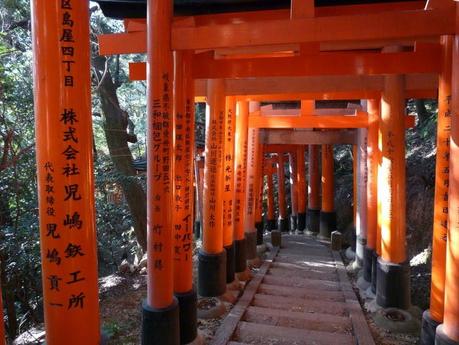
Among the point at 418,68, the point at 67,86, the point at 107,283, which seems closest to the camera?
the point at 67,86

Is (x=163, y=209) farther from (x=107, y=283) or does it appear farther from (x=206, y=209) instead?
(x=107, y=283)

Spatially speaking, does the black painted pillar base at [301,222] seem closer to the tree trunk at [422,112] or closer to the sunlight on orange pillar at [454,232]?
the tree trunk at [422,112]

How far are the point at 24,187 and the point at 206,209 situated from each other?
3466 mm

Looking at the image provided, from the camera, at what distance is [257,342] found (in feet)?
14.8

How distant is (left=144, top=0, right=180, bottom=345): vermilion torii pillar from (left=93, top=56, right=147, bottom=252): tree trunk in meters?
5.15

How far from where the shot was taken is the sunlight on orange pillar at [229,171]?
6.13 metres

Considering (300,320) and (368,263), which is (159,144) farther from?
(368,263)

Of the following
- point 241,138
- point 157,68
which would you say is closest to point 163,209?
point 157,68

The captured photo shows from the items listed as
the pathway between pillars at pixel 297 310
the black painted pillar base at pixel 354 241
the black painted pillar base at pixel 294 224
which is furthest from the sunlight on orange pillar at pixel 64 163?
the black painted pillar base at pixel 294 224

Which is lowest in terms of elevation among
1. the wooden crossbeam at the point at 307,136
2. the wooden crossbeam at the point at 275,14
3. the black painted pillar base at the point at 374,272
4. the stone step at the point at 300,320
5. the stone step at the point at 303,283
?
the stone step at the point at 303,283

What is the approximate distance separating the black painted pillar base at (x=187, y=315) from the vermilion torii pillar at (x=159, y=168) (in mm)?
480

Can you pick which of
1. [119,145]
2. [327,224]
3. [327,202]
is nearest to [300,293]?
[119,145]

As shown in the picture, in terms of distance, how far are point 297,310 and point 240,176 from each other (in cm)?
289

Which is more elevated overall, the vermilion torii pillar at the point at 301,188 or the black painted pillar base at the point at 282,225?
the vermilion torii pillar at the point at 301,188
